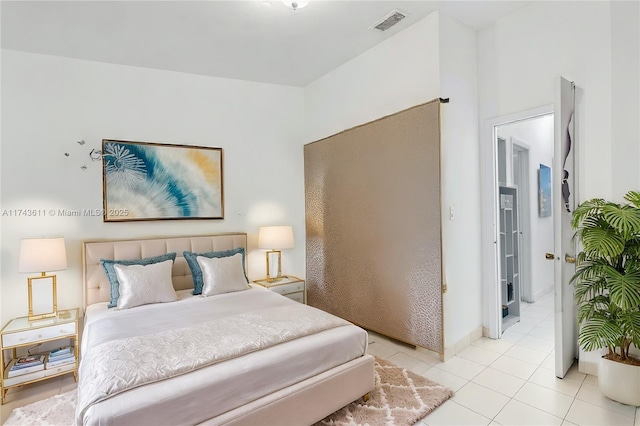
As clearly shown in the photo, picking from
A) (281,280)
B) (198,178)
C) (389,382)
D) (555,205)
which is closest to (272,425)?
(389,382)

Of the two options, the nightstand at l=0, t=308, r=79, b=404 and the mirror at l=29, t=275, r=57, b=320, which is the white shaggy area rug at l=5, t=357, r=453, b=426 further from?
the mirror at l=29, t=275, r=57, b=320

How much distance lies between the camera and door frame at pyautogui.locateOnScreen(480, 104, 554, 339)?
3.25 metres

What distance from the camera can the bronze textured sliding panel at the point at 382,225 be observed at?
115 inches

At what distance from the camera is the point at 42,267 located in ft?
8.86

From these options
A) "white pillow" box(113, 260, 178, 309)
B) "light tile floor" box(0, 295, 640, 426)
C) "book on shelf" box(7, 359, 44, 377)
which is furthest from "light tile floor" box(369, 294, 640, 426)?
"book on shelf" box(7, 359, 44, 377)

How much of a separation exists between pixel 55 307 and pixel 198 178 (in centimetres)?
184

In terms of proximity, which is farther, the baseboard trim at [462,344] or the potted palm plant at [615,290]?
the baseboard trim at [462,344]

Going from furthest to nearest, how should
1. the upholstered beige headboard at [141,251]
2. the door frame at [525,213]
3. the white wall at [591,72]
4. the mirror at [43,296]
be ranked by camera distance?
the door frame at [525,213]
the upholstered beige headboard at [141,251]
the mirror at [43,296]
the white wall at [591,72]

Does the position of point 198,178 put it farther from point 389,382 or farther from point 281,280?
point 389,382

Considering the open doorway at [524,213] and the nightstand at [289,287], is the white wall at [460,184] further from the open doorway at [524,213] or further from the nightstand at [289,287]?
the nightstand at [289,287]

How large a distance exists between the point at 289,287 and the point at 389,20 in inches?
120

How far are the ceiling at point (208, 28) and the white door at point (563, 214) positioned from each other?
1156 millimetres

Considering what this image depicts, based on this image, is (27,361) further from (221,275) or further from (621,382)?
(621,382)

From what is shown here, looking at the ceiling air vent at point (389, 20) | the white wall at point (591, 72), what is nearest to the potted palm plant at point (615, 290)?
the white wall at point (591, 72)
